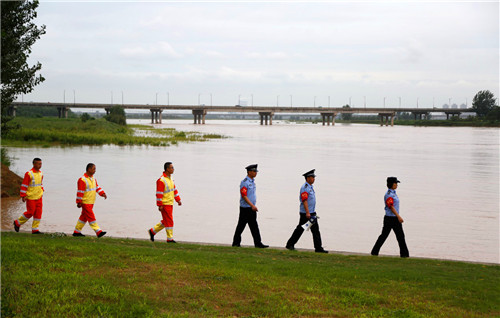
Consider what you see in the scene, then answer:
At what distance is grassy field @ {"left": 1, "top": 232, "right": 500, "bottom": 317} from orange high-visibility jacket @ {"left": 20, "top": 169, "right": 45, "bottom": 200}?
1735mm

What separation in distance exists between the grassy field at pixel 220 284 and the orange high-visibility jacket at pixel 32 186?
1.74m

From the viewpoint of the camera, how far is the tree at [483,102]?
7062 inches

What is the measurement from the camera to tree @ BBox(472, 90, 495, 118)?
589ft

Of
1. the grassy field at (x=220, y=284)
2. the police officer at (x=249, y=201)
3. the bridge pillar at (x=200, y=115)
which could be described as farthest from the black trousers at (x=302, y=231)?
the bridge pillar at (x=200, y=115)

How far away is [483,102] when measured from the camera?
591ft

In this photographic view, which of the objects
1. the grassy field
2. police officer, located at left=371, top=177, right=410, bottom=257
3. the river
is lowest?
the river

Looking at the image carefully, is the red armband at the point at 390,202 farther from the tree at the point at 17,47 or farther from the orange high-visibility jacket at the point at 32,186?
the tree at the point at 17,47

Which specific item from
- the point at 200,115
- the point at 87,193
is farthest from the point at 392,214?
the point at 200,115

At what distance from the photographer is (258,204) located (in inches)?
797

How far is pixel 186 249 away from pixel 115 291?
11.5 ft

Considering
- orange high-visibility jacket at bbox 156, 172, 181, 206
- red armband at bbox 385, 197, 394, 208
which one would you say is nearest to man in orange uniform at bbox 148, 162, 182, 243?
orange high-visibility jacket at bbox 156, 172, 181, 206

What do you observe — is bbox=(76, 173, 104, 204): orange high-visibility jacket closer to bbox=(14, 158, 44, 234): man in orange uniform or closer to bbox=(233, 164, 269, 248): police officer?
bbox=(14, 158, 44, 234): man in orange uniform

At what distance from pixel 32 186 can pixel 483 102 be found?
190 m

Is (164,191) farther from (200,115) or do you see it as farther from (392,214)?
(200,115)
